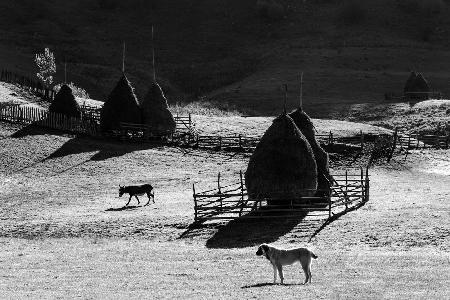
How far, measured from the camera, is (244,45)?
5369 inches

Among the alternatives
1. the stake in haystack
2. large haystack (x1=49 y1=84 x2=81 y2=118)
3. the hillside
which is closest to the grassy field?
the stake in haystack

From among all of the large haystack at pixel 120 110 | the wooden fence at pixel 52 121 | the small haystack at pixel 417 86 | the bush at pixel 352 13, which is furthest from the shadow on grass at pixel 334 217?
the bush at pixel 352 13

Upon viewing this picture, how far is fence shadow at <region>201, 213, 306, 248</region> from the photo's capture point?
3177 cm

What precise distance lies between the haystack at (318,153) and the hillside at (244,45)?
45736 millimetres

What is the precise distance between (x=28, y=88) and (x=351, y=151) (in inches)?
1209

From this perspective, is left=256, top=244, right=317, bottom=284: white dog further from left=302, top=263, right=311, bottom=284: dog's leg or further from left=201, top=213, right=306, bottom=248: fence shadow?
left=201, top=213, right=306, bottom=248: fence shadow

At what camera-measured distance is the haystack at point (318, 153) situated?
38591mm

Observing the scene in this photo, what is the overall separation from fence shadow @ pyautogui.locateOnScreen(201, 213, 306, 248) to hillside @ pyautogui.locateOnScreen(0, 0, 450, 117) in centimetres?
5142

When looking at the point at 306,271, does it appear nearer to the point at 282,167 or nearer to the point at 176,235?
the point at 176,235

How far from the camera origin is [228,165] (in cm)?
5259

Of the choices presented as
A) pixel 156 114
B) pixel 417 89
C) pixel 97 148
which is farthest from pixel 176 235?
pixel 417 89

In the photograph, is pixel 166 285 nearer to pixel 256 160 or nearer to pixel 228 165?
pixel 256 160

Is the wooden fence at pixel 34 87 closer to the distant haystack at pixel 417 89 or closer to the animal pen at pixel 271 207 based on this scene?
the distant haystack at pixel 417 89

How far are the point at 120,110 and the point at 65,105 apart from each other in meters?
4.28
